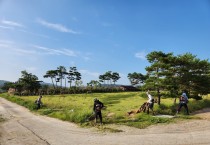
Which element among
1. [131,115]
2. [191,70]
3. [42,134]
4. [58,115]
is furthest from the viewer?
[191,70]

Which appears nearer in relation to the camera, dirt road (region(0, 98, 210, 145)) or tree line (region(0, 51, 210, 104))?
dirt road (region(0, 98, 210, 145))

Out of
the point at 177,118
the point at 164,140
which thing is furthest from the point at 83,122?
the point at 164,140

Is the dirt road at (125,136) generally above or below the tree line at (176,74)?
below

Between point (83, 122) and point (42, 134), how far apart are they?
176 inches

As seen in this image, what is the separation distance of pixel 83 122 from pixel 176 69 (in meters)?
9.70

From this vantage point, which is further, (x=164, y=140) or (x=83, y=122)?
(x=83, y=122)

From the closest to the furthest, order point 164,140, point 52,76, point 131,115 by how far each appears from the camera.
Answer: point 164,140 < point 131,115 < point 52,76

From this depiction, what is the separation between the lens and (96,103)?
1798 centimetres

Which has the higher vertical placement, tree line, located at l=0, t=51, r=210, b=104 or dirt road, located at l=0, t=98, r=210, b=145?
tree line, located at l=0, t=51, r=210, b=104

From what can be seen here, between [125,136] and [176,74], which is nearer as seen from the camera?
[125,136]

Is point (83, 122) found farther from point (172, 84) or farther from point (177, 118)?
point (172, 84)

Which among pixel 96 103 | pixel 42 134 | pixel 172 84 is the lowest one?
pixel 42 134

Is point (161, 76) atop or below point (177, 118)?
atop

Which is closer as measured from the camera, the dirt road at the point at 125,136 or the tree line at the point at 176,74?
the dirt road at the point at 125,136
